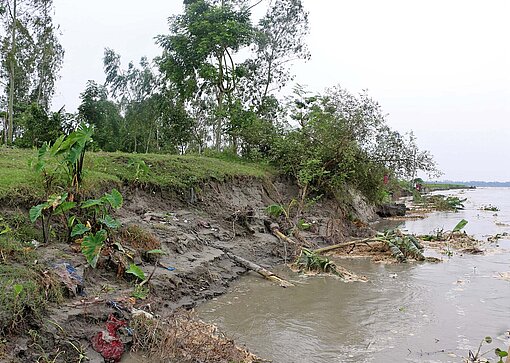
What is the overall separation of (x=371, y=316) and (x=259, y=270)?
2912 millimetres

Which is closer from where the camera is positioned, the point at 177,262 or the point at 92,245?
the point at 92,245

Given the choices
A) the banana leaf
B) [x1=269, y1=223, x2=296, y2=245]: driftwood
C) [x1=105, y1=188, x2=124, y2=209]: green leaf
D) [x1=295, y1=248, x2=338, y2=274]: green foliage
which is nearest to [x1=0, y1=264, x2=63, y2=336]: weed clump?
[x1=105, y1=188, x2=124, y2=209]: green leaf

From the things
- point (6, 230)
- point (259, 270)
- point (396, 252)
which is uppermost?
point (6, 230)

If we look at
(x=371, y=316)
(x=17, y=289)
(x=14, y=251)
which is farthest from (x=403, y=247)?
(x=17, y=289)

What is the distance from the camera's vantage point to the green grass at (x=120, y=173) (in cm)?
754

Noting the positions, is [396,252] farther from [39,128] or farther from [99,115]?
[99,115]

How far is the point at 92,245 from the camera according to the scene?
21.4 feet

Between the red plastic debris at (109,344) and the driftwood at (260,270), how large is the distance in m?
4.37

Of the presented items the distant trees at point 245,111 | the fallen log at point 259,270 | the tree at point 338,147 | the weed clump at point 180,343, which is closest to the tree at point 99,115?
the distant trees at point 245,111

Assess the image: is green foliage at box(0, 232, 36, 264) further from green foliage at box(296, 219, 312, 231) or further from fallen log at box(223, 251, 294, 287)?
green foliage at box(296, 219, 312, 231)

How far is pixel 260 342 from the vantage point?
6.14m

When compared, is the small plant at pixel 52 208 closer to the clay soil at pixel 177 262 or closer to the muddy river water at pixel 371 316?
the clay soil at pixel 177 262

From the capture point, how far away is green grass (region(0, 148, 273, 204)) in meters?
7.54

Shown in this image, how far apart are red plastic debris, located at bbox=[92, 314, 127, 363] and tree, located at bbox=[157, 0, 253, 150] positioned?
15776 mm
